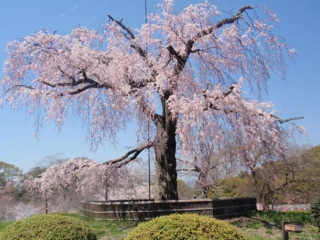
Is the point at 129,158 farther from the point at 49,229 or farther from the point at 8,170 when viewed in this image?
the point at 8,170

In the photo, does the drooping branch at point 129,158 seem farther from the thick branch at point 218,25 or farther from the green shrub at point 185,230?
the green shrub at point 185,230

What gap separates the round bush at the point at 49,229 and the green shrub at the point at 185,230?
5.24 feet

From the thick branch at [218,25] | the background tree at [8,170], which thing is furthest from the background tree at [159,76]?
the background tree at [8,170]

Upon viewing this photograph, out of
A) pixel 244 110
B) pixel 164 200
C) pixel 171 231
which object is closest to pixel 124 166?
pixel 164 200

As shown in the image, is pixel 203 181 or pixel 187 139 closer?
pixel 187 139

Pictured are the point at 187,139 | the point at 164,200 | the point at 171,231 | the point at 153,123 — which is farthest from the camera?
the point at 153,123

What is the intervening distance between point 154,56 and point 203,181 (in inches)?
150

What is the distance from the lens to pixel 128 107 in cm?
923

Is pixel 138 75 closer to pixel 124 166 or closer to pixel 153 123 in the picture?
pixel 153 123

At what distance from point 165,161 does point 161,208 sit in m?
1.37

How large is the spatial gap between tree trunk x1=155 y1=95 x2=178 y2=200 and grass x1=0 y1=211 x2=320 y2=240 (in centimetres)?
129

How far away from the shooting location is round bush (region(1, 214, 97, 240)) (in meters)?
5.30

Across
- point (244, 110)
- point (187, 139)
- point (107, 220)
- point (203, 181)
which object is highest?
point (244, 110)

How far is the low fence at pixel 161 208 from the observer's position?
8.79 metres
